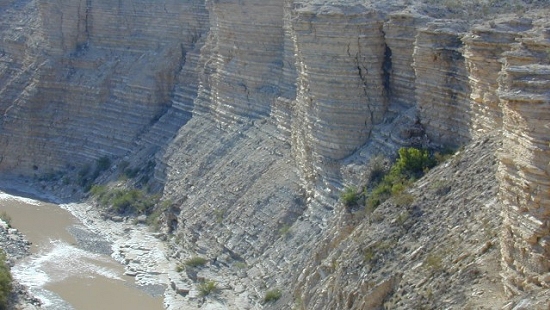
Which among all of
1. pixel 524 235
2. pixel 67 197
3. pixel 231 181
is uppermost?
pixel 524 235

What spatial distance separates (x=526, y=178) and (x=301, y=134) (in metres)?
14.4

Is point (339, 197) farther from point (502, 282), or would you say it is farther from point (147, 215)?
point (147, 215)

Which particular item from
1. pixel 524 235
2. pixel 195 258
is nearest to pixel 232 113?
pixel 195 258

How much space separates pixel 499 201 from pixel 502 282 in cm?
205

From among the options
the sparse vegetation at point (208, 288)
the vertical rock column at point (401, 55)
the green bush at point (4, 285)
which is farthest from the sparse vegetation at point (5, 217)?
the vertical rock column at point (401, 55)

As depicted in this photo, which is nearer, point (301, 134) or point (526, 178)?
point (526, 178)

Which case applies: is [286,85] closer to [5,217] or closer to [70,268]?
[70,268]

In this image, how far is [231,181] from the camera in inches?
1265

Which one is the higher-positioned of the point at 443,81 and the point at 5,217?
the point at 443,81

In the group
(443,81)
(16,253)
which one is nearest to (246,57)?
(16,253)

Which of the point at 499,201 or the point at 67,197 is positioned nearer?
the point at 499,201

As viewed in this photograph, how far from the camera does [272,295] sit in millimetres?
24250

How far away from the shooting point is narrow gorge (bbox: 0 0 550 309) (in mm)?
15641

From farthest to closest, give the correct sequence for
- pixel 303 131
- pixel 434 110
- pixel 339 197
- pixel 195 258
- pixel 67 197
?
pixel 67 197 → pixel 195 258 → pixel 303 131 → pixel 339 197 → pixel 434 110
